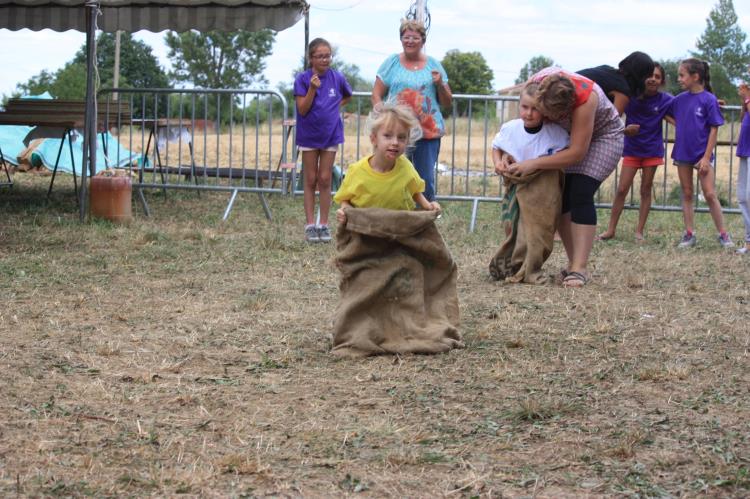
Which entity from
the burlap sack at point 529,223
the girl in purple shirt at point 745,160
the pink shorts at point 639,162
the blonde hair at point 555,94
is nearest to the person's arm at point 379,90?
the burlap sack at point 529,223

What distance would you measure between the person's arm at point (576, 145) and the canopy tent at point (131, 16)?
393 centimetres

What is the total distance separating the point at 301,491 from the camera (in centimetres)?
297

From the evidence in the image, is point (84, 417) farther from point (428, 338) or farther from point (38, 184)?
point (38, 184)

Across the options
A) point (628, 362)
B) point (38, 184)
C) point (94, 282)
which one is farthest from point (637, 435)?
point (38, 184)

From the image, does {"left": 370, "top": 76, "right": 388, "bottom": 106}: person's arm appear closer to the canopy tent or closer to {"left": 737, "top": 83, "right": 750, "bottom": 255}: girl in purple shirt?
the canopy tent

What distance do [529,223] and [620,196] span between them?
289 centimetres

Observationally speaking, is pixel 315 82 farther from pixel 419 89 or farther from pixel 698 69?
pixel 698 69

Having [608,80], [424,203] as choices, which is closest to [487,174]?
[608,80]

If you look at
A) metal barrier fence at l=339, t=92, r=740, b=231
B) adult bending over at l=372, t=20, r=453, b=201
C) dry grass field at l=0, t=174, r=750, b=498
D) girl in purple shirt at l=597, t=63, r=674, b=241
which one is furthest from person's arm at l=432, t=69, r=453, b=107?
girl in purple shirt at l=597, t=63, r=674, b=241

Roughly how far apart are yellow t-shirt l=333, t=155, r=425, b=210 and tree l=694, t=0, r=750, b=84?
8035 centimetres

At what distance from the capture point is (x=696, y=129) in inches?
341

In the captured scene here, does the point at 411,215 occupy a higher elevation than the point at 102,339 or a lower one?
higher

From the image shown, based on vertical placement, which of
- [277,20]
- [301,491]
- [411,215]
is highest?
[277,20]

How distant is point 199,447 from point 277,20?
6.98 m
